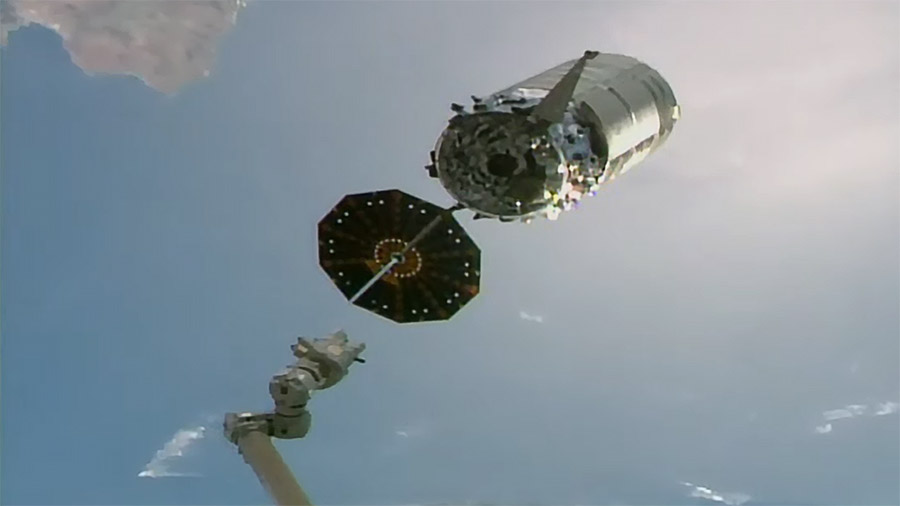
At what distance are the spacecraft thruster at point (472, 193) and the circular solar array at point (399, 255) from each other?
25 mm

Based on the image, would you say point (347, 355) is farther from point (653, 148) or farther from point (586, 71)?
point (653, 148)

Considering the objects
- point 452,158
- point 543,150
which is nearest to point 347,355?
point 452,158

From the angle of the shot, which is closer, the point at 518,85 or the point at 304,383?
the point at 304,383

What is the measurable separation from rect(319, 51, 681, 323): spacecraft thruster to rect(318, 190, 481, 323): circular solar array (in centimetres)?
3

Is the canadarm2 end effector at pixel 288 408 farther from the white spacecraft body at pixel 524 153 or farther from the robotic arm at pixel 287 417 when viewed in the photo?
the white spacecraft body at pixel 524 153

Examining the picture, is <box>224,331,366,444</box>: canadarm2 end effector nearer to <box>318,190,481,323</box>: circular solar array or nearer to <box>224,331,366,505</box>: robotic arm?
<box>224,331,366,505</box>: robotic arm

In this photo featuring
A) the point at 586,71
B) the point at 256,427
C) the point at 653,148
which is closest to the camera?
the point at 256,427

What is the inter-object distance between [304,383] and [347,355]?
2102 millimetres

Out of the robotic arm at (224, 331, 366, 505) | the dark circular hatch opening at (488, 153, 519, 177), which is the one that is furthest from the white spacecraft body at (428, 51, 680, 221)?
the robotic arm at (224, 331, 366, 505)

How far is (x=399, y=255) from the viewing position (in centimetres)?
2438

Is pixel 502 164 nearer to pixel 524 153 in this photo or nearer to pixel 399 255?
pixel 524 153

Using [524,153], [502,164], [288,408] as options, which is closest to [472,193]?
[502,164]

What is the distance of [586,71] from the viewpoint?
95.3ft

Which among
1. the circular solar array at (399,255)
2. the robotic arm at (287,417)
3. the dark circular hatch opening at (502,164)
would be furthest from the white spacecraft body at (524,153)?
the robotic arm at (287,417)
